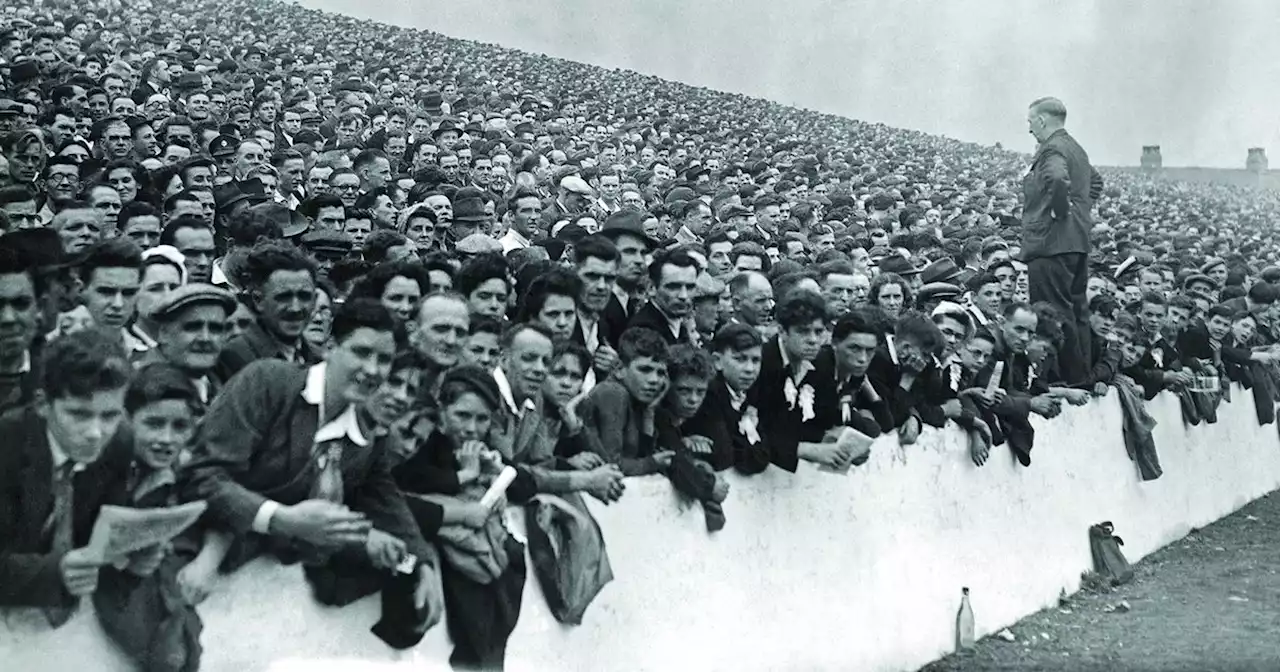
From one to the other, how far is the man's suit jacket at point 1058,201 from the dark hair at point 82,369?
9102mm

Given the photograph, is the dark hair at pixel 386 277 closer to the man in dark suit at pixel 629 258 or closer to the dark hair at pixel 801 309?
the man in dark suit at pixel 629 258

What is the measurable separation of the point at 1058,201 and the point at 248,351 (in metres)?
7.70

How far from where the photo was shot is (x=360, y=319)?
517 cm

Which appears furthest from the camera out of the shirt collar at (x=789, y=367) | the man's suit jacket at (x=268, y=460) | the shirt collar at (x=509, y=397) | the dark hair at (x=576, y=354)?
the shirt collar at (x=789, y=367)

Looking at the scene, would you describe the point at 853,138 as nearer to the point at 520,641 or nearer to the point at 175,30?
the point at 175,30

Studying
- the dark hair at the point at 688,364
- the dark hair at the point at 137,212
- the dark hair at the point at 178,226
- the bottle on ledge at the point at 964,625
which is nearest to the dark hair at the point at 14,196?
the dark hair at the point at 137,212

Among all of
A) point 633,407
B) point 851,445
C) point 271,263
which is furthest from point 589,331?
point 271,263

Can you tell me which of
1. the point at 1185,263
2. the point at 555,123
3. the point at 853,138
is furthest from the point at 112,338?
the point at 853,138

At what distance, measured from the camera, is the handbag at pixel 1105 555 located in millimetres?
11016

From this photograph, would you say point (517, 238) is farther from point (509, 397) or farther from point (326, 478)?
point (326, 478)

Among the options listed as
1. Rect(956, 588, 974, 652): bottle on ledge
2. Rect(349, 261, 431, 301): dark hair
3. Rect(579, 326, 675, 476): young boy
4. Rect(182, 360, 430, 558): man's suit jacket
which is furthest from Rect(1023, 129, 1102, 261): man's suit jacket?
Rect(182, 360, 430, 558): man's suit jacket

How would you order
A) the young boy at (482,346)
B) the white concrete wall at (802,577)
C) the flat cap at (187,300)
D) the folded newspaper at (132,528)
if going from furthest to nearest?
1. the young boy at (482,346)
2. the flat cap at (187,300)
3. the white concrete wall at (802,577)
4. the folded newspaper at (132,528)

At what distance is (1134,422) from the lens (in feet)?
38.9

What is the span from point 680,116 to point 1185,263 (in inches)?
733
